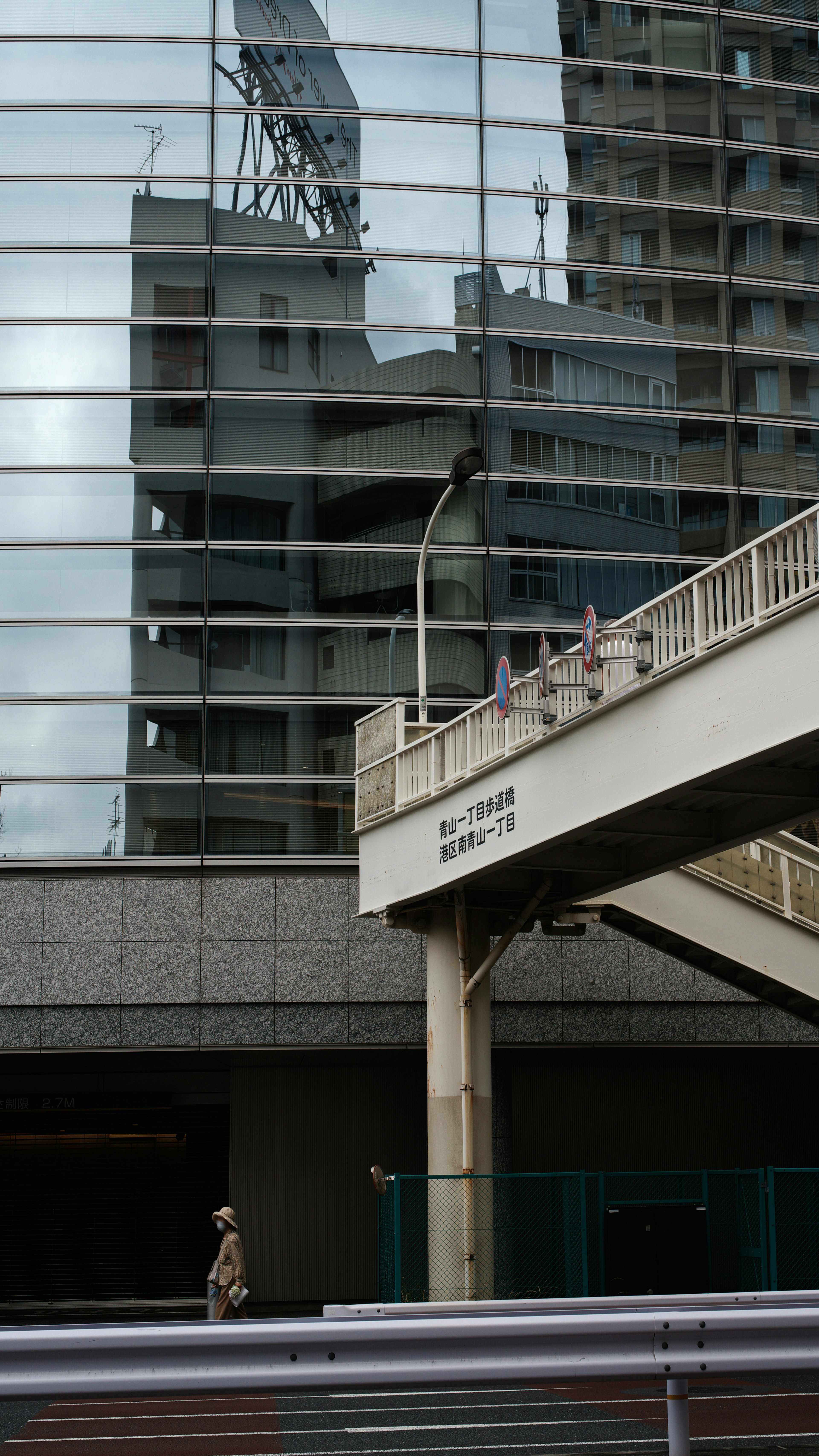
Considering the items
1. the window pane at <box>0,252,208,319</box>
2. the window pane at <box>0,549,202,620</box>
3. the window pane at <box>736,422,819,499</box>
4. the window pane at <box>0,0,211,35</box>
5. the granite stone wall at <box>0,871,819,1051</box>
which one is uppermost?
the window pane at <box>0,0,211,35</box>

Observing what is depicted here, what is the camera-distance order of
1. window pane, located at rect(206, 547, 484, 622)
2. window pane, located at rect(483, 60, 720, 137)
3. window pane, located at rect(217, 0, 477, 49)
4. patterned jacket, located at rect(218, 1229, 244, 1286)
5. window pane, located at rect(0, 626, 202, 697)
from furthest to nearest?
window pane, located at rect(483, 60, 720, 137) → window pane, located at rect(217, 0, 477, 49) → window pane, located at rect(206, 547, 484, 622) → window pane, located at rect(0, 626, 202, 697) → patterned jacket, located at rect(218, 1229, 244, 1286)

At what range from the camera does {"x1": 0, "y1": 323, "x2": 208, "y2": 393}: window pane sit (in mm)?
25047

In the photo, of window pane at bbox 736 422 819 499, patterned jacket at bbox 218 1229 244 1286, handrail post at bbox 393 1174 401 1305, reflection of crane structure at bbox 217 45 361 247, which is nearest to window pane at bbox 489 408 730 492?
window pane at bbox 736 422 819 499

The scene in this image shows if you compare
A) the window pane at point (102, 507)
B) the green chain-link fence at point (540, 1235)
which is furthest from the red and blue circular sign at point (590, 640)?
the window pane at point (102, 507)

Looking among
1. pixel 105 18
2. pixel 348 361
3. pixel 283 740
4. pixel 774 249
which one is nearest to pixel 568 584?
pixel 348 361

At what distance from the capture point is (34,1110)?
25781 mm

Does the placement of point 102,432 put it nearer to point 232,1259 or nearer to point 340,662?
point 340,662

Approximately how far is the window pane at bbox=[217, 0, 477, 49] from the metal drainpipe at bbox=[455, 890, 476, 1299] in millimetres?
18099

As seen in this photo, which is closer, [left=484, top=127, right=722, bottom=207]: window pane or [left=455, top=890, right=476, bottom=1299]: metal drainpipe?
[left=455, top=890, right=476, bottom=1299]: metal drainpipe

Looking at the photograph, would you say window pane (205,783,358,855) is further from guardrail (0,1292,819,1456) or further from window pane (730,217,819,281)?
guardrail (0,1292,819,1456)

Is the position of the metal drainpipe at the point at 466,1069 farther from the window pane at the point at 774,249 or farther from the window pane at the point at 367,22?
the window pane at the point at 367,22

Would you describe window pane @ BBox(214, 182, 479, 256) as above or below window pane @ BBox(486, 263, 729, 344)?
above

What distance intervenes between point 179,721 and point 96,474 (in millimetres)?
4893

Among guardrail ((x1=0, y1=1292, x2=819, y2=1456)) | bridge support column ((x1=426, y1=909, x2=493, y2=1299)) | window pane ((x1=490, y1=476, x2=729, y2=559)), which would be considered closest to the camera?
guardrail ((x1=0, y1=1292, x2=819, y2=1456))
